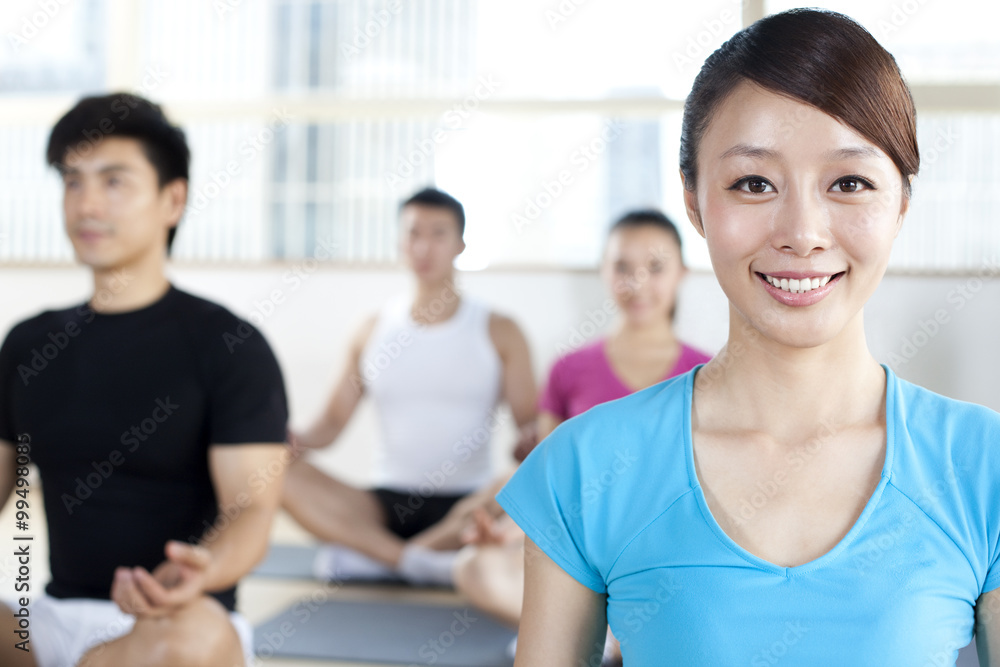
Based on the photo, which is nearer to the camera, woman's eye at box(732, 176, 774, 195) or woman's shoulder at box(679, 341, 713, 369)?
woman's eye at box(732, 176, 774, 195)

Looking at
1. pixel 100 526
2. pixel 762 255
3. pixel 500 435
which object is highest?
pixel 762 255

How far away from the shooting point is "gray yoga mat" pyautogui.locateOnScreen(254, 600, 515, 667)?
2168 mm

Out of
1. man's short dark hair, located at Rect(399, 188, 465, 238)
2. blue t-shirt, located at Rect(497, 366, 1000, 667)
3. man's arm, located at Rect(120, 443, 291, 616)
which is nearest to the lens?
blue t-shirt, located at Rect(497, 366, 1000, 667)

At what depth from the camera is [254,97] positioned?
3656mm

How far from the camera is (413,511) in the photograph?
3.11 m

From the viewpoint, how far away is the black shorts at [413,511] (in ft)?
10.1

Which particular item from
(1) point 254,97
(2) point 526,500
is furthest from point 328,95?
(2) point 526,500

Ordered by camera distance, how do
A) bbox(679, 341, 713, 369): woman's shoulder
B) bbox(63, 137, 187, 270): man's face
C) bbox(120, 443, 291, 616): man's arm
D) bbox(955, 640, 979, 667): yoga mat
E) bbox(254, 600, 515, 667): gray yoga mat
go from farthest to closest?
bbox(679, 341, 713, 369): woman's shoulder
bbox(254, 600, 515, 667): gray yoga mat
bbox(955, 640, 979, 667): yoga mat
bbox(63, 137, 187, 270): man's face
bbox(120, 443, 291, 616): man's arm

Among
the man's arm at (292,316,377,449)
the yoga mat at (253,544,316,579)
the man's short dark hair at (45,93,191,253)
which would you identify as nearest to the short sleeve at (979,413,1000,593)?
the man's short dark hair at (45,93,191,253)

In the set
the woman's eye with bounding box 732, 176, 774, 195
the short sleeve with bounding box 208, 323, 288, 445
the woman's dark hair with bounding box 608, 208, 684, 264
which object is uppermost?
the woman's eye with bounding box 732, 176, 774, 195

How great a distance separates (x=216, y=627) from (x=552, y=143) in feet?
9.80

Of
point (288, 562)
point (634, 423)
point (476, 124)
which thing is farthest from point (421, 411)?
point (634, 423)

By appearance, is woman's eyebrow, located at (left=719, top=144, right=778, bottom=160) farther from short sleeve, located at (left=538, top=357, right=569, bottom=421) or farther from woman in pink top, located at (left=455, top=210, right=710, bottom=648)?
short sleeve, located at (left=538, top=357, right=569, bottom=421)

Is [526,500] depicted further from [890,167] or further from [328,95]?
[328,95]
